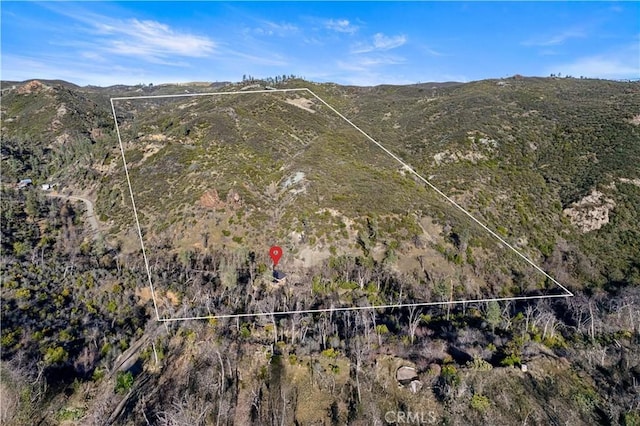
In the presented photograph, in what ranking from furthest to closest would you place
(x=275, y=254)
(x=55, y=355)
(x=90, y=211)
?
(x=90, y=211), (x=275, y=254), (x=55, y=355)

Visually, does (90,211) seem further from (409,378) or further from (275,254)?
(409,378)

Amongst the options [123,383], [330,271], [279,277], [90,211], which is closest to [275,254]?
[279,277]

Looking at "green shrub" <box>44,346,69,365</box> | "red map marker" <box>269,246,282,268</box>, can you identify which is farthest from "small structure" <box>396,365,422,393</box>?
"green shrub" <box>44,346,69,365</box>

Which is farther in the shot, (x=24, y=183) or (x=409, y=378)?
(x=24, y=183)

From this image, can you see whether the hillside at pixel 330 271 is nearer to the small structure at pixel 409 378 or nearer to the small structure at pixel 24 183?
the small structure at pixel 409 378

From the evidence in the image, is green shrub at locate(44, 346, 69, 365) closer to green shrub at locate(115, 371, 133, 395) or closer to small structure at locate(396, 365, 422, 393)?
green shrub at locate(115, 371, 133, 395)

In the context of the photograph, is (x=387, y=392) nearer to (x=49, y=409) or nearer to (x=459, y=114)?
(x=49, y=409)

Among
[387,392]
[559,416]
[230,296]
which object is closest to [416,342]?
[387,392]

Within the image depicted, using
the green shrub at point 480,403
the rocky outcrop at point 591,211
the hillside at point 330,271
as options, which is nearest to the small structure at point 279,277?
the hillside at point 330,271
